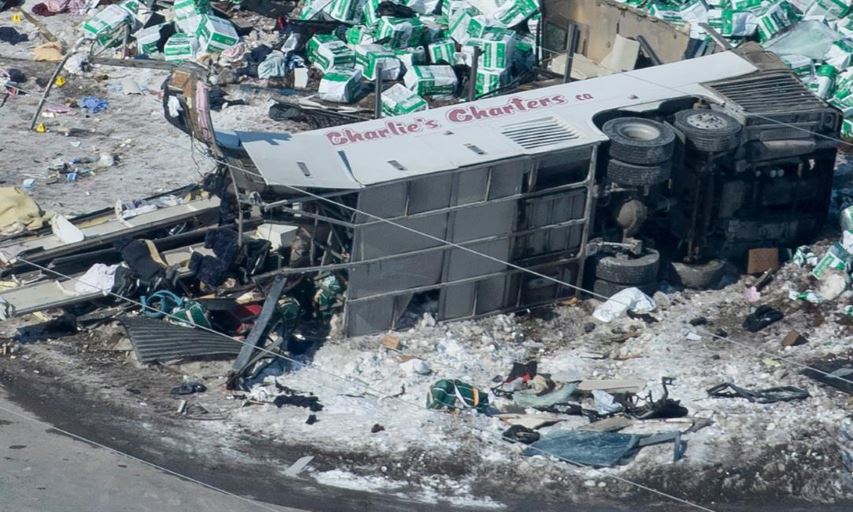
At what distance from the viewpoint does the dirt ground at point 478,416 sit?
11.8 meters

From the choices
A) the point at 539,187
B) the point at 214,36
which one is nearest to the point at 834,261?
the point at 539,187

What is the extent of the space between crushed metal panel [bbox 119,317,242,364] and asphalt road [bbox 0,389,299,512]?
1386mm

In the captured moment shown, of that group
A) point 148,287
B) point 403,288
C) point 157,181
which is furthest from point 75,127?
point 403,288

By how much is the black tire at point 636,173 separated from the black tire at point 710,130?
413 mm

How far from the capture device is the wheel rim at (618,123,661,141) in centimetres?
1414

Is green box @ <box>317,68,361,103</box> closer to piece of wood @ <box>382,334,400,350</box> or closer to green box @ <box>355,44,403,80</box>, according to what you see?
green box @ <box>355,44,403,80</box>

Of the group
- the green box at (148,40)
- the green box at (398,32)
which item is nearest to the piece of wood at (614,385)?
the green box at (398,32)

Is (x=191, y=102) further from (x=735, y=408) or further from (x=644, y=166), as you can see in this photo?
(x=735, y=408)

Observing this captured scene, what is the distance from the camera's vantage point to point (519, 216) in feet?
45.5

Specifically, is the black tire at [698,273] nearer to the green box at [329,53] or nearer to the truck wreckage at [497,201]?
the truck wreckage at [497,201]

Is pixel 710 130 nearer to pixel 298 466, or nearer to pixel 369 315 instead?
pixel 369 315

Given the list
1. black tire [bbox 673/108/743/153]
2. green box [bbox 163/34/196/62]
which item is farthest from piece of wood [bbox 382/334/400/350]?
green box [bbox 163/34/196/62]

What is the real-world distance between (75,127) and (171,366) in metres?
6.29

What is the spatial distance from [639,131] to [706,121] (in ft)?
2.43
